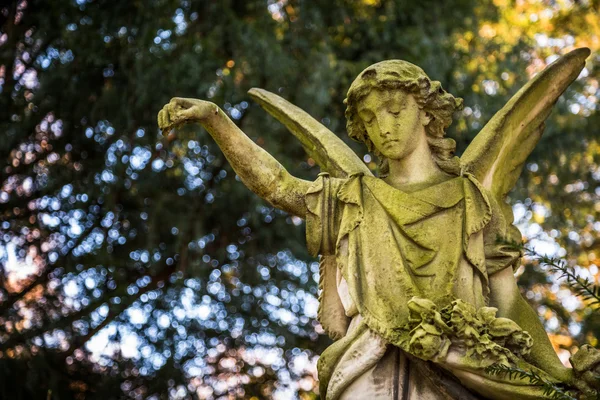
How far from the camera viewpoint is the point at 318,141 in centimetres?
586

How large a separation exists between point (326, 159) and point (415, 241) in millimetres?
835

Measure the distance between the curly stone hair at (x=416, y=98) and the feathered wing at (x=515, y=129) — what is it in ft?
0.50

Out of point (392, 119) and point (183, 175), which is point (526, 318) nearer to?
point (392, 119)

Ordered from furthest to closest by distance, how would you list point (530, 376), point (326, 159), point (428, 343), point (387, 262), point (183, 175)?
point (183, 175) → point (326, 159) → point (387, 262) → point (428, 343) → point (530, 376)

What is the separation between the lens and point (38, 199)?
1259cm

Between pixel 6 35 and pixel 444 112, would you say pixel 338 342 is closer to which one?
pixel 444 112

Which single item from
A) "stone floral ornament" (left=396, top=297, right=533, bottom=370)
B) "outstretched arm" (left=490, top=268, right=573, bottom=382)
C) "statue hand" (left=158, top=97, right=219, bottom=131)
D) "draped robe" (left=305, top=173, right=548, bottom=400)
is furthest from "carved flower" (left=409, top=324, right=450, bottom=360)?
"statue hand" (left=158, top=97, right=219, bottom=131)

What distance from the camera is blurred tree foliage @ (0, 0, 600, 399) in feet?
39.6

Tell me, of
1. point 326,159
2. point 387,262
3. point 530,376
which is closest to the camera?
point 530,376

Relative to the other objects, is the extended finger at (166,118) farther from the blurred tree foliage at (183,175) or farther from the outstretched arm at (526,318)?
the blurred tree foliage at (183,175)

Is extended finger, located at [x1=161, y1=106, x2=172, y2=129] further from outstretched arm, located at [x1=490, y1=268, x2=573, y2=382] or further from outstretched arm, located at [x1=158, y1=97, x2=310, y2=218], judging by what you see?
outstretched arm, located at [x1=490, y1=268, x2=573, y2=382]

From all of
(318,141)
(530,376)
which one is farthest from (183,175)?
(530,376)

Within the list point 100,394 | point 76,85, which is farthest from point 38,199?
point 100,394

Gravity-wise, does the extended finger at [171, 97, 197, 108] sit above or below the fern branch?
above
